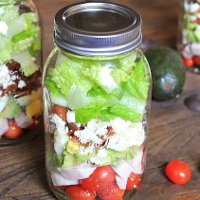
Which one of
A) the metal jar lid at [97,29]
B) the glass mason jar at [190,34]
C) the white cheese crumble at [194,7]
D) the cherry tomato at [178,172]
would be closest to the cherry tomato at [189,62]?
the glass mason jar at [190,34]

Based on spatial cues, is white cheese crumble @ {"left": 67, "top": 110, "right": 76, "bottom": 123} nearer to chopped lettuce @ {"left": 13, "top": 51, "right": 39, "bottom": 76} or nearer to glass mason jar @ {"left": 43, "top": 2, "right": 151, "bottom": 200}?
glass mason jar @ {"left": 43, "top": 2, "right": 151, "bottom": 200}

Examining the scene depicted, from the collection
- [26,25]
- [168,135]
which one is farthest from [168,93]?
[26,25]

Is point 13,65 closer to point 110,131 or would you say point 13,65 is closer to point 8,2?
point 8,2

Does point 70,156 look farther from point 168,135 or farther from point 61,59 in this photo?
point 168,135

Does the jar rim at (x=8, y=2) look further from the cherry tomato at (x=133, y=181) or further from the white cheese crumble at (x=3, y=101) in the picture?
the cherry tomato at (x=133, y=181)

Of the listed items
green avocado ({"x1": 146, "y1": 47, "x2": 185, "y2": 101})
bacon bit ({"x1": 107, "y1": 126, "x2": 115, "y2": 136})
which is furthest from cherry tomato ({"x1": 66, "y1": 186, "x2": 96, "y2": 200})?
green avocado ({"x1": 146, "y1": 47, "x2": 185, "y2": 101})

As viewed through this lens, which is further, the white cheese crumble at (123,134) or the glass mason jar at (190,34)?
the glass mason jar at (190,34)
